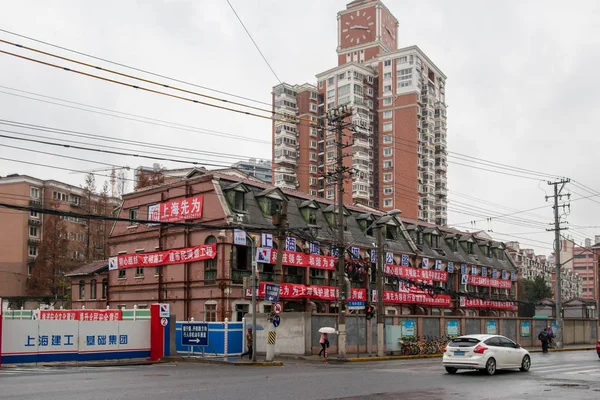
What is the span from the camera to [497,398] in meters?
15.1

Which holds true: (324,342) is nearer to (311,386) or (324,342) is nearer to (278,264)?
(278,264)

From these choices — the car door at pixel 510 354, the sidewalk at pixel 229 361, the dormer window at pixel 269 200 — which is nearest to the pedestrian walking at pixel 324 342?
the sidewalk at pixel 229 361

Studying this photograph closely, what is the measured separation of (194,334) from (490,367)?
58.5ft

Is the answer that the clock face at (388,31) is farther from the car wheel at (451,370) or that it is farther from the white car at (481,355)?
the car wheel at (451,370)

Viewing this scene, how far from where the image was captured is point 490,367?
2214cm

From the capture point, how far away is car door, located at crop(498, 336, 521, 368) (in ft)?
75.5

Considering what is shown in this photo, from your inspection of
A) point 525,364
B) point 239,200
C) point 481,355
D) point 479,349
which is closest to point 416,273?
point 239,200

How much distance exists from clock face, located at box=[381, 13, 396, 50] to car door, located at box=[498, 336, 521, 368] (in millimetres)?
106412

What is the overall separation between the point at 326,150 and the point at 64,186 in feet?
160

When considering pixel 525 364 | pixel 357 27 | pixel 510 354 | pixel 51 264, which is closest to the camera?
pixel 510 354

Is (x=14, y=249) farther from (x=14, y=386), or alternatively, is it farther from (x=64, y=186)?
(x=14, y=386)

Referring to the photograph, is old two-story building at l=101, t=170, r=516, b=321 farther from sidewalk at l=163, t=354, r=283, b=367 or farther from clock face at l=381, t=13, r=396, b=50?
clock face at l=381, t=13, r=396, b=50

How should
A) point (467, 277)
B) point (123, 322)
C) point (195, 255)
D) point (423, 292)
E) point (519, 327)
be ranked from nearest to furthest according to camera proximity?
point (123, 322)
point (195, 255)
point (519, 327)
point (423, 292)
point (467, 277)

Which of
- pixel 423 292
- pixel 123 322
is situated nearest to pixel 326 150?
pixel 423 292
